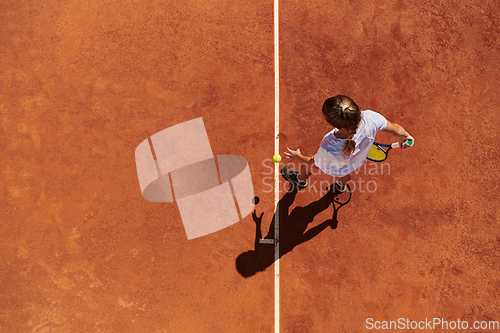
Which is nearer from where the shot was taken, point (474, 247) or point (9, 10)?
point (474, 247)

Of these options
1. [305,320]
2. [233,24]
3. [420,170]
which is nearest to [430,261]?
[420,170]

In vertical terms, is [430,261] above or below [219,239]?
below

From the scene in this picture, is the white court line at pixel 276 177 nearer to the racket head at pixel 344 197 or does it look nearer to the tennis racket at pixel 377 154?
the racket head at pixel 344 197

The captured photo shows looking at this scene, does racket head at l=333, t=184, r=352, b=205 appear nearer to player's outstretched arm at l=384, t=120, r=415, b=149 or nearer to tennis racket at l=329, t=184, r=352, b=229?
tennis racket at l=329, t=184, r=352, b=229

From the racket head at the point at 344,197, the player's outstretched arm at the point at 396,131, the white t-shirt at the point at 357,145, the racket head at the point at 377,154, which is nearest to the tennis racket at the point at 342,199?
the racket head at the point at 344,197

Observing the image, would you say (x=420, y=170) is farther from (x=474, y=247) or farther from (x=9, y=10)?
(x=9, y=10)

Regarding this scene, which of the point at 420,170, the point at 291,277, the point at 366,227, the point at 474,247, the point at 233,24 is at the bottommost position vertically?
the point at 291,277

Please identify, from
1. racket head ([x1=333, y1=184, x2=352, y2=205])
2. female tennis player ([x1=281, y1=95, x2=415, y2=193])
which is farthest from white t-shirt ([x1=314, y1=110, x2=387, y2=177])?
racket head ([x1=333, y1=184, x2=352, y2=205])
